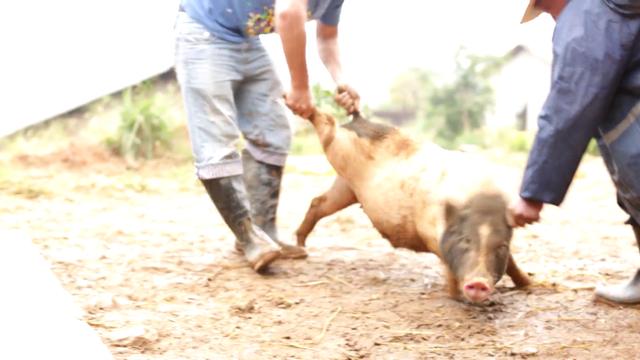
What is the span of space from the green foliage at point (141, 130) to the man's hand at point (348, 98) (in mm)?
4224

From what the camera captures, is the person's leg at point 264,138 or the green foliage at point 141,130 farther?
the green foliage at point 141,130

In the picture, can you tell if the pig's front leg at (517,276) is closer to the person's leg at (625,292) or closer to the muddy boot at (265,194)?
the person's leg at (625,292)

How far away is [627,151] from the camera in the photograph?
2561mm

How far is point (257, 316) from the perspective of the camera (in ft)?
10.9

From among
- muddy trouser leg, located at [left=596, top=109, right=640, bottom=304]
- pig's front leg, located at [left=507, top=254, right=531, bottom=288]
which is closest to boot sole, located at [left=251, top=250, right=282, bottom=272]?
pig's front leg, located at [left=507, top=254, right=531, bottom=288]

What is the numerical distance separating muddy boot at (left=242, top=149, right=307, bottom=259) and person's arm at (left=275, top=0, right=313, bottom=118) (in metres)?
0.68

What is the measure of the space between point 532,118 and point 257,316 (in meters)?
11.7

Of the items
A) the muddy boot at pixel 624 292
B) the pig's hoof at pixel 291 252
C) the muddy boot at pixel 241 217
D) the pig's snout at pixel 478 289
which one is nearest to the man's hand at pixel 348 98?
the muddy boot at pixel 241 217

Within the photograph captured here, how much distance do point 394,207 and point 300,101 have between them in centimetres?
60

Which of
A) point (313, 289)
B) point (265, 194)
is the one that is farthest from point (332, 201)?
point (313, 289)

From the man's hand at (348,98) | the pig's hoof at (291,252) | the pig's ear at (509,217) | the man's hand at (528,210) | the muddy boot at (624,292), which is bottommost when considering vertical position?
the pig's hoof at (291,252)

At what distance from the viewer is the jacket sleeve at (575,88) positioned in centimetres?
246

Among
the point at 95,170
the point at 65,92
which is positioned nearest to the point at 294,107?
the point at 95,170

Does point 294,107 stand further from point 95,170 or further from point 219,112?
point 95,170
